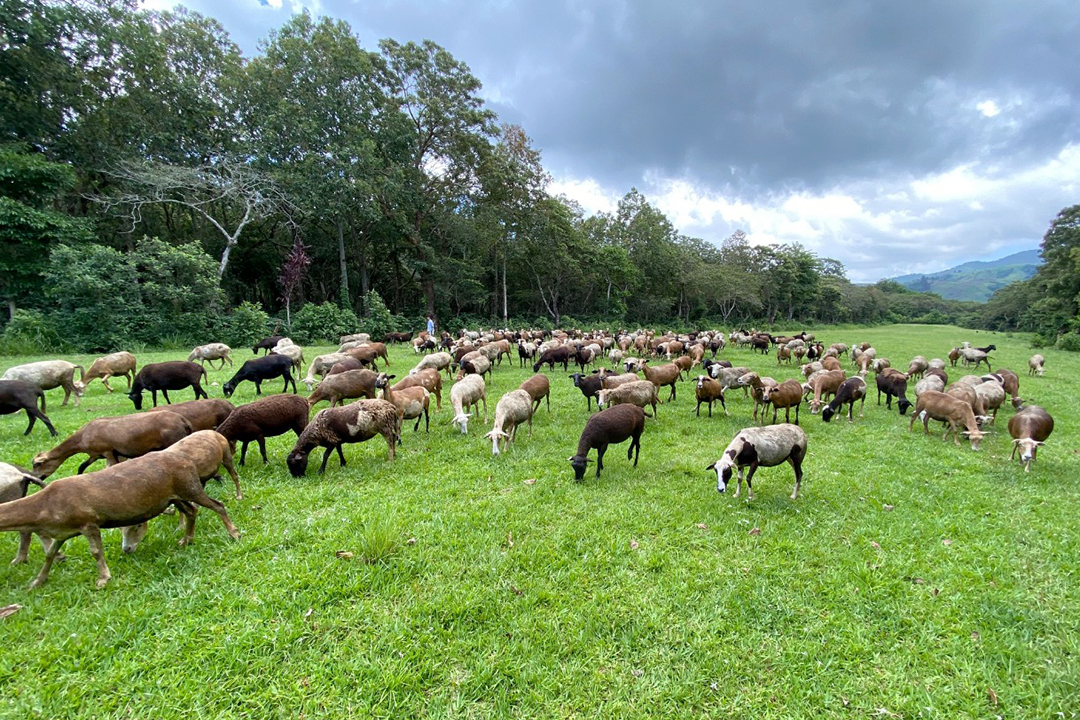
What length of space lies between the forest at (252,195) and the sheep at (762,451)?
26687 millimetres

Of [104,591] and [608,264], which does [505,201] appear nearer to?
[608,264]

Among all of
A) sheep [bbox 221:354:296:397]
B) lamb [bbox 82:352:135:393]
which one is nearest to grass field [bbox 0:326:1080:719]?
sheep [bbox 221:354:296:397]

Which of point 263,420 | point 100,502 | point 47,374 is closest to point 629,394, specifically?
point 263,420

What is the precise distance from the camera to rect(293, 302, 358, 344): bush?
27.0m

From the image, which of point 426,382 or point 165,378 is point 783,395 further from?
point 165,378

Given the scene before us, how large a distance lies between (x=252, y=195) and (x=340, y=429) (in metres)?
28.5

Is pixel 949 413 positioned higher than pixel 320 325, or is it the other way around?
pixel 320 325

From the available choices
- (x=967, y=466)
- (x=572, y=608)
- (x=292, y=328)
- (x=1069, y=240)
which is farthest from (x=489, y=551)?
(x=1069, y=240)

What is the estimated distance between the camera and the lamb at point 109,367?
11984mm

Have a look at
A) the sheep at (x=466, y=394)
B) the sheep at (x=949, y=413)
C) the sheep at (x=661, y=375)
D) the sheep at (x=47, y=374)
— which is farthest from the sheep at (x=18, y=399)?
the sheep at (x=949, y=413)

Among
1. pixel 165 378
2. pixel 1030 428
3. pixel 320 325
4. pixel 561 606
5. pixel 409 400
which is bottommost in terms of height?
pixel 561 606

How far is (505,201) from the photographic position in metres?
37.3

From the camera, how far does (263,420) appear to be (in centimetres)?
688

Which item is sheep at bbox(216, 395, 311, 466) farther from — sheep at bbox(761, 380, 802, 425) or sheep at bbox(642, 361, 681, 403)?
sheep at bbox(761, 380, 802, 425)
